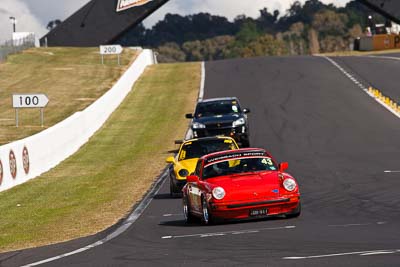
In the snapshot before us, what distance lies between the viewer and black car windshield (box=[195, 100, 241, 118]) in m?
35.6

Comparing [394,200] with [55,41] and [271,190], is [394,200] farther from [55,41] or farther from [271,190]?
[55,41]

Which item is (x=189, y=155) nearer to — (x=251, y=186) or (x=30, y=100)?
(x=251, y=186)

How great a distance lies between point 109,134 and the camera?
4553cm

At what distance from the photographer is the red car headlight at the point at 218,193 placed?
667 inches

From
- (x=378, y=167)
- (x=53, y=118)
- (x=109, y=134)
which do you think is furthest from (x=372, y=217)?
(x=53, y=118)

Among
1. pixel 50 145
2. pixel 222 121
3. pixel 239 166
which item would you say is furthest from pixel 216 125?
pixel 239 166

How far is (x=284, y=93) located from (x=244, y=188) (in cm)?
3751

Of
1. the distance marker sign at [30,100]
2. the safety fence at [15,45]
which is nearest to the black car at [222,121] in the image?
the distance marker sign at [30,100]

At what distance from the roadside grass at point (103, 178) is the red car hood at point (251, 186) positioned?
2.45m

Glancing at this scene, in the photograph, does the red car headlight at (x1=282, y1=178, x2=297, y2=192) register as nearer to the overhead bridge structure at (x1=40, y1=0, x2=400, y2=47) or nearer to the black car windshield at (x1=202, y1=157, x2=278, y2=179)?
the black car windshield at (x1=202, y1=157, x2=278, y2=179)

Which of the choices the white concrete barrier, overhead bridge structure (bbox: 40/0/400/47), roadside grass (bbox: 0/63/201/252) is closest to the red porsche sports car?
A: roadside grass (bbox: 0/63/201/252)

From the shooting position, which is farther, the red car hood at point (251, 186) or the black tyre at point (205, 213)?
the black tyre at point (205, 213)

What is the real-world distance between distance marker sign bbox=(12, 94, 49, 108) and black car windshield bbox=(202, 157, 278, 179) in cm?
2095

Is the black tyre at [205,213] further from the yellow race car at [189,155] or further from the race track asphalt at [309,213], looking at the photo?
the yellow race car at [189,155]
